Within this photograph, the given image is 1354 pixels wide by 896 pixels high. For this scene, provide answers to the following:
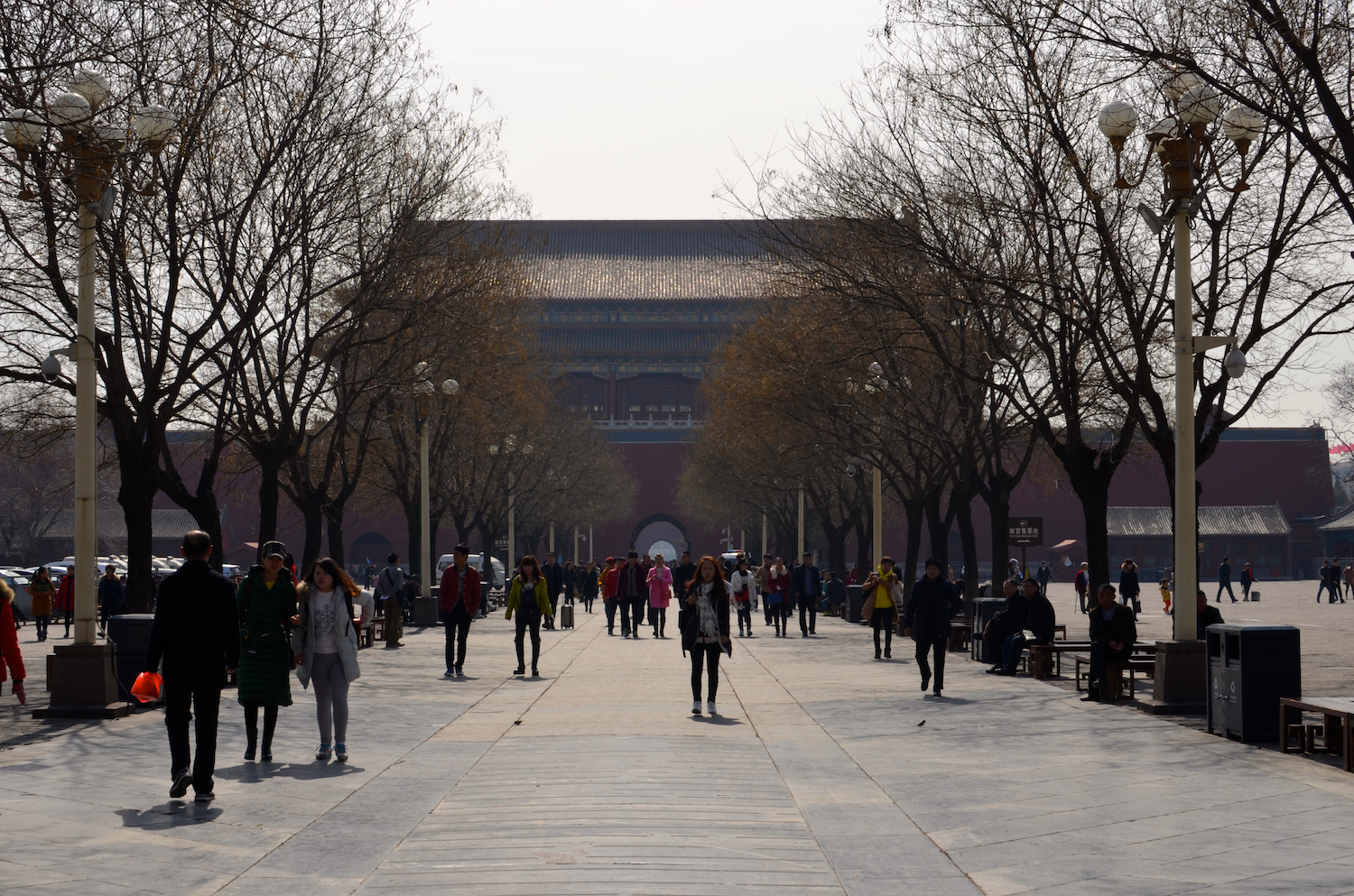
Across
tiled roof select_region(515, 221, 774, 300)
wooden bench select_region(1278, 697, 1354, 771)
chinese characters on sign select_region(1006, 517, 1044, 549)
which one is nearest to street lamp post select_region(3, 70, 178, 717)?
wooden bench select_region(1278, 697, 1354, 771)

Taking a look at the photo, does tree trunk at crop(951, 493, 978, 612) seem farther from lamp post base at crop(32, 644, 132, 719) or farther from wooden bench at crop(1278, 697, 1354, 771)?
lamp post base at crop(32, 644, 132, 719)

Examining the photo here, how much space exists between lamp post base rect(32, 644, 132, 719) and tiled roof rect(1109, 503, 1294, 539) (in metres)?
62.4

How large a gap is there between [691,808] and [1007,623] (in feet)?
41.2

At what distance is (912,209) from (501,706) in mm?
9556

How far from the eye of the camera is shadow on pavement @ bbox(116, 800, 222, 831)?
28.3ft

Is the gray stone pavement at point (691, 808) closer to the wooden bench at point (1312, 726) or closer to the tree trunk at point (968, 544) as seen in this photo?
the wooden bench at point (1312, 726)

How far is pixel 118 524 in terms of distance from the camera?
252 feet

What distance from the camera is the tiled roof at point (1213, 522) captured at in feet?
238

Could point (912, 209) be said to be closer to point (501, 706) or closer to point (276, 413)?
point (501, 706)

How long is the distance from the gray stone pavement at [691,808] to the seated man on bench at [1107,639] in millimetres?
561

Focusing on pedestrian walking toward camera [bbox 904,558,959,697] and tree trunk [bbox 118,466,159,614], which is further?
tree trunk [bbox 118,466,159,614]

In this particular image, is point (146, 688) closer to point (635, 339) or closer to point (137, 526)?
point (137, 526)

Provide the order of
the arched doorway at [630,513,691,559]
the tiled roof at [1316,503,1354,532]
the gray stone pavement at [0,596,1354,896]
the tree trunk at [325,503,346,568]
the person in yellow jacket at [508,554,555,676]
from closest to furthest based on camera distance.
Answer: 1. the gray stone pavement at [0,596,1354,896]
2. the person in yellow jacket at [508,554,555,676]
3. the tree trunk at [325,503,346,568]
4. the tiled roof at [1316,503,1354,532]
5. the arched doorway at [630,513,691,559]

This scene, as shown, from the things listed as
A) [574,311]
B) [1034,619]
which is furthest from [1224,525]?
[1034,619]
